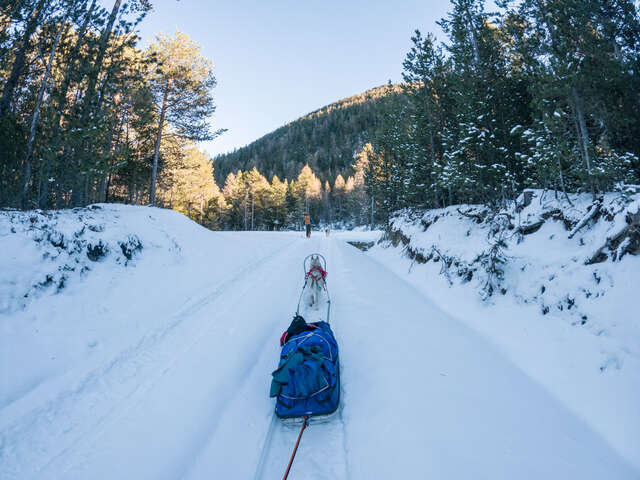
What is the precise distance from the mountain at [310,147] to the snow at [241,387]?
72.4m

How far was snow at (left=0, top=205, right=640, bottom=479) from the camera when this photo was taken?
86.5 inches

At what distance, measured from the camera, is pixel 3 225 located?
434cm

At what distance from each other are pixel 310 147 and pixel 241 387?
115468mm

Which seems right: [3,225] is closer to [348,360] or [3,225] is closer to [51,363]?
[51,363]

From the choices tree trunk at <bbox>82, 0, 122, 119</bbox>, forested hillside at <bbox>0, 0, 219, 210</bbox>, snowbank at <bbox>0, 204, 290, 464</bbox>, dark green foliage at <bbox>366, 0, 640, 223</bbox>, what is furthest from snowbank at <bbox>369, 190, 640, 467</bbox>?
tree trunk at <bbox>82, 0, 122, 119</bbox>

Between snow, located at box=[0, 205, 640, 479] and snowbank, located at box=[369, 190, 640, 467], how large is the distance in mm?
39

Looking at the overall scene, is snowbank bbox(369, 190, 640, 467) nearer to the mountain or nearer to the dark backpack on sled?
the dark backpack on sled

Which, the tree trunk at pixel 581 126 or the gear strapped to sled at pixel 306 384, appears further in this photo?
the tree trunk at pixel 581 126

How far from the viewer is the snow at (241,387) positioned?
220cm

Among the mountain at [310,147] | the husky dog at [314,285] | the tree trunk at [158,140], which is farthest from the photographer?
the mountain at [310,147]

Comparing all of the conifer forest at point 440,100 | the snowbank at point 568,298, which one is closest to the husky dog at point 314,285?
the snowbank at point 568,298

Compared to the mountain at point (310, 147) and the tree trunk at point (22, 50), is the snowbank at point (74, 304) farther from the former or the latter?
the mountain at point (310, 147)

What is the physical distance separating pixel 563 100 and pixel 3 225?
1163 cm

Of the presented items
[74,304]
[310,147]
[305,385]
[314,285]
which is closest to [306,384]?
[305,385]
